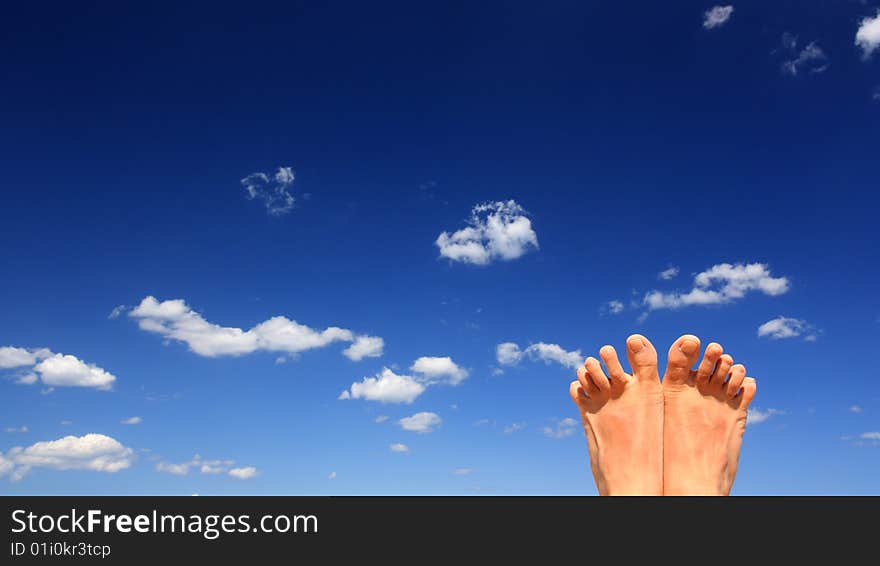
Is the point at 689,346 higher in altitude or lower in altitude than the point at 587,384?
higher

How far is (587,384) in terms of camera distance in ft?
15.0

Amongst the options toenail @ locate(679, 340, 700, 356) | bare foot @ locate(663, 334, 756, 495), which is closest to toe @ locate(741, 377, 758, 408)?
bare foot @ locate(663, 334, 756, 495)

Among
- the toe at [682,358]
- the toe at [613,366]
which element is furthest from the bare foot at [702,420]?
the toe at [613,366]

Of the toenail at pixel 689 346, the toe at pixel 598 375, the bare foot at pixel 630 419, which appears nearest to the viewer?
the toenail at pixel 689 346

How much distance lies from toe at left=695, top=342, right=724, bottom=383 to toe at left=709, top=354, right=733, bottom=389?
0.03 m

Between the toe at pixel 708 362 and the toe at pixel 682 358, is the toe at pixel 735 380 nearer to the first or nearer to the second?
the toe at pixel 708 362

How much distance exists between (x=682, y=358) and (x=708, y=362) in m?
0.24

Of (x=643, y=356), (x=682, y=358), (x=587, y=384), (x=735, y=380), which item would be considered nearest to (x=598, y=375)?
(x=587, y=384)

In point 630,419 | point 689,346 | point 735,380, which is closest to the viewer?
point 689,346

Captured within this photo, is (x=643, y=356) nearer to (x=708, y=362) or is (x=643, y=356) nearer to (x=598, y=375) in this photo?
(x=598, y=375)

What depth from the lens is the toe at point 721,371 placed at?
447cm

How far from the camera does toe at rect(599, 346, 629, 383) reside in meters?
4.45

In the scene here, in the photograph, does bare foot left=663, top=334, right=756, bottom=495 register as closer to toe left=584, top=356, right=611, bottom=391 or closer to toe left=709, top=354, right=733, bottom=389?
toe left=709, top=354, right=733, bottom=389
